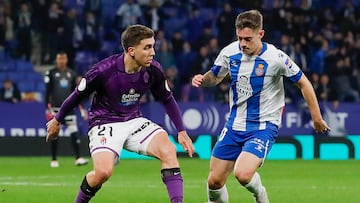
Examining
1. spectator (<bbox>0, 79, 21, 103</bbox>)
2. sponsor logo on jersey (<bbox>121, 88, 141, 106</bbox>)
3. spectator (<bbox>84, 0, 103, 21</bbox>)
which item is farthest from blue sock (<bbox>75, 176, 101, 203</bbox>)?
spectator (<bbox>84, 0, 103, 21</bbox>)

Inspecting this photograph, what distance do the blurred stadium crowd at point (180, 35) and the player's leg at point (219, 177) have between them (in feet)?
41.7

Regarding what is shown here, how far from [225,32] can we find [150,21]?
6.85 ft

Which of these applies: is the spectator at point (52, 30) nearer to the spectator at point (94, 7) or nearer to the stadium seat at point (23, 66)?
the stadium seat at point (23, 66)

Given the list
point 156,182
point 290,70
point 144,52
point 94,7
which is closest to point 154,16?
point 94,7

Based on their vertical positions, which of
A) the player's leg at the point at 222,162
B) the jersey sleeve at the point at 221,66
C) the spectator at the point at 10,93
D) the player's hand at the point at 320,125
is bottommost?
the spectator at the point at 10,93

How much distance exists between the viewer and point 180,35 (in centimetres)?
2438

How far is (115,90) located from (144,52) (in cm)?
48

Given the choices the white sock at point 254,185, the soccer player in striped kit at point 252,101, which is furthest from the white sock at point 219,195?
the white sock at point 254,185

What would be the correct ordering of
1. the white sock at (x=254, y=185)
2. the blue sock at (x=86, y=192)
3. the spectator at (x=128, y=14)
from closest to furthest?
the blue sock at (x=86, y=192) < the white sock at (x=254, y=185) < the spectator at (x=128, y=14)

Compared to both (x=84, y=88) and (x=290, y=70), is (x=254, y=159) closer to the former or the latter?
(x=290, y=70)

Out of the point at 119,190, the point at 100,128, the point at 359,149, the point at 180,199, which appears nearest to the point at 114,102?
the point at 100,128

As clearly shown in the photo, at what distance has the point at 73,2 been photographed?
26594 millimetres

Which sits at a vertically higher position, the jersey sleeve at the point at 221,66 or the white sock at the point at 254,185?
the jersey sleeve at the point at 221,66

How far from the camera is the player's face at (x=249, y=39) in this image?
927 centimetres
